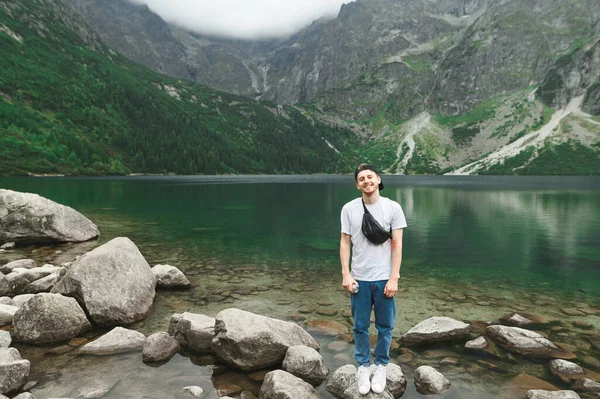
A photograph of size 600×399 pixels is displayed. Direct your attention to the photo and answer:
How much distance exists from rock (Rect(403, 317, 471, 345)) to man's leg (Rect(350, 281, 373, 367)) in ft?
14.1

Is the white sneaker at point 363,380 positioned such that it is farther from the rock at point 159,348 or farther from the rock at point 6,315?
the rock at point 6,315

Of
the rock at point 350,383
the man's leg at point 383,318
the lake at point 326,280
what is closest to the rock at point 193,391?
the lake at point 326,280

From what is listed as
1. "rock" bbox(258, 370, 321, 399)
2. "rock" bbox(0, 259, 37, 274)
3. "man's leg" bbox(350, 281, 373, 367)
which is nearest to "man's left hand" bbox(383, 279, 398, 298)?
"man's leg" bbox(350, 281, 373, 367)

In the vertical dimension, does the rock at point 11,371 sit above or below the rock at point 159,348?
above

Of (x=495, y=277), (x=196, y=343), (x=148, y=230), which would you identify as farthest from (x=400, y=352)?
(x=148, y=230)

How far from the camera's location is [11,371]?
8.62 m

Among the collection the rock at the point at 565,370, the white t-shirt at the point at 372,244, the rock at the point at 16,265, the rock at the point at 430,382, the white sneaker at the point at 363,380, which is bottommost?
the rock at the point at 565,370

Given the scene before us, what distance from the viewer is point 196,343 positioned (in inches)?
436

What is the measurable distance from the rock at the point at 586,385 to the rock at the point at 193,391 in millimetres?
9534

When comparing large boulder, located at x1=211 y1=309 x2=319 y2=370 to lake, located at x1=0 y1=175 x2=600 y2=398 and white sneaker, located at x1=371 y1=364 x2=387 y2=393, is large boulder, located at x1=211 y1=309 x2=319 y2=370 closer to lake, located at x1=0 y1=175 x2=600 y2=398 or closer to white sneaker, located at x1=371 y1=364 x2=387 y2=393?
lake, located at x1=0 y1=175 x2=600 y2=398

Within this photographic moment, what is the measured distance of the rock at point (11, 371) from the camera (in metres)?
8.46

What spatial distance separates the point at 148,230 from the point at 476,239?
33.1 meters

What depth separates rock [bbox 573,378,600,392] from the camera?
9148 millimetres

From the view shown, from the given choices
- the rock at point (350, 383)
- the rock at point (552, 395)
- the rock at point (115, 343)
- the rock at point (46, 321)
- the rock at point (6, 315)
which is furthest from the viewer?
the rock at point (6, 315)
